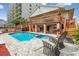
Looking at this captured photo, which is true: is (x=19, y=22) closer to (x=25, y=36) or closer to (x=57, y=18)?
(x=25, y=36)

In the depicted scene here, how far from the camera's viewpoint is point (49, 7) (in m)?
2.54

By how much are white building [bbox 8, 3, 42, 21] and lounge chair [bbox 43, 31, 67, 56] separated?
0.60 m

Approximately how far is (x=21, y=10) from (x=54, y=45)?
0.86m

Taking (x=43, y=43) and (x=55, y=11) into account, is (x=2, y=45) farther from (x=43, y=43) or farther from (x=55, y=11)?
(x=55, y=11)

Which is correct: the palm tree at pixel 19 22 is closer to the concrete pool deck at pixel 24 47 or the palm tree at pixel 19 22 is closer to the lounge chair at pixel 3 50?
the concrete pool deck at pixel 24 47

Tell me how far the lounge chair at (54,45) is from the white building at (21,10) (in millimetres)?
596

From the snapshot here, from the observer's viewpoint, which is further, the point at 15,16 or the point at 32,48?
the point at 15,16

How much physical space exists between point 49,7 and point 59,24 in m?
0.34

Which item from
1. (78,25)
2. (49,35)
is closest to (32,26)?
(49,35)

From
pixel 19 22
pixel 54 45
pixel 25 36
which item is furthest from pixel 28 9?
pixel 54 45

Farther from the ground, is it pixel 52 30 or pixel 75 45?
pixel 52 30

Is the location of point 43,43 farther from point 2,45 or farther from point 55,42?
point 2,45

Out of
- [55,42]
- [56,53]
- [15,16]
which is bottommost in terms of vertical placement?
[56,53]

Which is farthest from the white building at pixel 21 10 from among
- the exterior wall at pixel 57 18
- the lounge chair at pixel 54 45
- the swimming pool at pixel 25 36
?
the lounge chair at pixel 54 45
